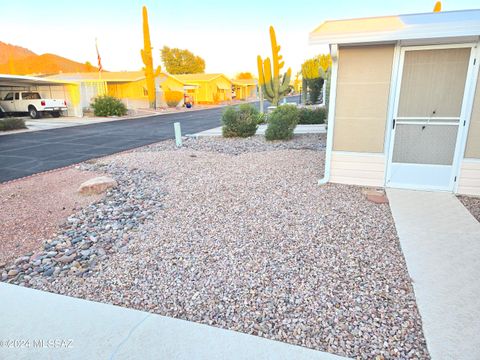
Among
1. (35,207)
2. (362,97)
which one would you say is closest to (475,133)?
(362,97)

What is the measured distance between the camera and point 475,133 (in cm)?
519

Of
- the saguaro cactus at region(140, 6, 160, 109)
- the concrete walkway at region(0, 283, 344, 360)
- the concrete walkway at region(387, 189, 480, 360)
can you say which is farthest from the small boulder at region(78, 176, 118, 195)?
the saguaro cactus at region(140, 6, 160, 109)

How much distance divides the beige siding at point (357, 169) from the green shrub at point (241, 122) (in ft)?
21.6

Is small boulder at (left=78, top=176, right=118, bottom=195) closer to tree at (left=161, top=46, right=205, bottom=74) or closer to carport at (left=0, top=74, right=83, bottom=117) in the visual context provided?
carport at (left=0, top=74, right=83, bottom=117)

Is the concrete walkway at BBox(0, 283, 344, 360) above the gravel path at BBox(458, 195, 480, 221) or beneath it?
beneath

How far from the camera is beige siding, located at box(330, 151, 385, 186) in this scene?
5.81m

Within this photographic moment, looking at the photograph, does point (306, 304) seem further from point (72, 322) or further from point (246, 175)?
point (246, 175)

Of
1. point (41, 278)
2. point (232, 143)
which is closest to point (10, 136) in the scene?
point (232, 143)

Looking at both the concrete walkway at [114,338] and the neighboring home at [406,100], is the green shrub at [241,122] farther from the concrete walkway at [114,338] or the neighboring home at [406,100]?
the concrete walkway at [114,338]

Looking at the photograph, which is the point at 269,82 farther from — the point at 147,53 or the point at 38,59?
the point at 38,59

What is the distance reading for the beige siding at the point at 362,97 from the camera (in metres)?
5.35

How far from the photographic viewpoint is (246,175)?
6.92 metres

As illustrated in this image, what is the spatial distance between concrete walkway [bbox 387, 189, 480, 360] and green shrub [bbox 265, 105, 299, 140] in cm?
609

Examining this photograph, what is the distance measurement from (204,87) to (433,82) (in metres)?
39.6
